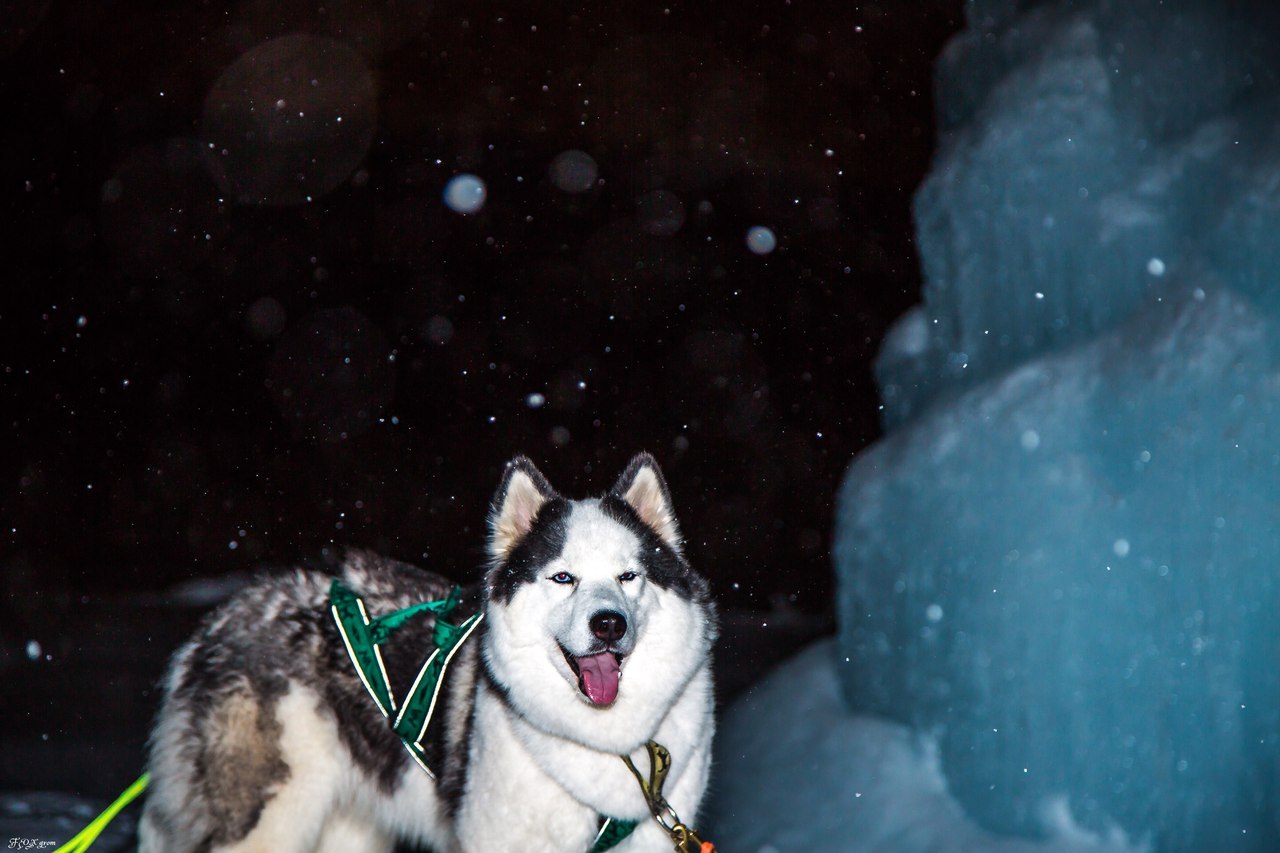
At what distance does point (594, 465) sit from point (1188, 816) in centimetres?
524

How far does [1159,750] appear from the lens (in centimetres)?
306

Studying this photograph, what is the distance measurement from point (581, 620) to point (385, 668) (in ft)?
2.73

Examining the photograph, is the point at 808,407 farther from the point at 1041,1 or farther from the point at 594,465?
the point at 1041,1

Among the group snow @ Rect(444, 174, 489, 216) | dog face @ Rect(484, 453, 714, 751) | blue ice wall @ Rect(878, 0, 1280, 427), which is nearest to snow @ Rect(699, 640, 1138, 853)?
blue ice wall @ Rect(878, 0, 1280, 427)

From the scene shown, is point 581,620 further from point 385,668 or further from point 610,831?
point 385,668

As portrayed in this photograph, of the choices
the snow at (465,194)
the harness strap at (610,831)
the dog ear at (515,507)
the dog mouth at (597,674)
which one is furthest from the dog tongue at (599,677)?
the snow at (465,194)

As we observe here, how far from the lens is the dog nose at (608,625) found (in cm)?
173

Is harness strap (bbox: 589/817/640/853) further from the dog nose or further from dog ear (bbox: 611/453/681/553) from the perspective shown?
dog ear (bbox: 611/453/681/553)

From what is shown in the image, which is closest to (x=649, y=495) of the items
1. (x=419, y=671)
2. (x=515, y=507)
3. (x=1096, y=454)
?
(x=515, y=507)

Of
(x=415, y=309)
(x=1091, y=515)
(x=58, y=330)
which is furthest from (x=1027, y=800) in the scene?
(x=58, y=330)

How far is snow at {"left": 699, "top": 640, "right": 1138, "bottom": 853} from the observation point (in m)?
3.42

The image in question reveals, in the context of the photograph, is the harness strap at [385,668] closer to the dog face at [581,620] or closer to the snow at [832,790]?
the dog face at [581,620]

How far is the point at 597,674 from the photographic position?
183cm

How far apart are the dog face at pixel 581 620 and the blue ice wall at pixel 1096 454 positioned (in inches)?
84.5
